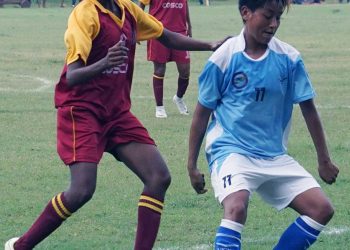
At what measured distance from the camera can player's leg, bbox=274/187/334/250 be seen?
5.87 meters

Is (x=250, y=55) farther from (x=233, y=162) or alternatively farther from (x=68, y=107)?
(x=68, y=107)

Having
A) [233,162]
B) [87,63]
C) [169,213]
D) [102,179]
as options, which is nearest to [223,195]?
[233,162]

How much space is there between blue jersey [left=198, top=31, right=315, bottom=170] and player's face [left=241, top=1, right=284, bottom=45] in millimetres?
89

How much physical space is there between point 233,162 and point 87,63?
1063 millimetres

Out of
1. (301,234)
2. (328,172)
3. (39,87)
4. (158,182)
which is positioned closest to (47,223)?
(158,182)

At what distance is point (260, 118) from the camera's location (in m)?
6.10

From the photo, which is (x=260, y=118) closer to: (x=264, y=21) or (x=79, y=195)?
(x=264, y=21)

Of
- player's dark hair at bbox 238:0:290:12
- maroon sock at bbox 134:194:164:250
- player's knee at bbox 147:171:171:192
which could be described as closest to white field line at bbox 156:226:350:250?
maroon sock at bbox 134:194:164:250

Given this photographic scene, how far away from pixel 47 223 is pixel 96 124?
2.07 ft

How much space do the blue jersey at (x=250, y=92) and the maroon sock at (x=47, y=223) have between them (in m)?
0.95

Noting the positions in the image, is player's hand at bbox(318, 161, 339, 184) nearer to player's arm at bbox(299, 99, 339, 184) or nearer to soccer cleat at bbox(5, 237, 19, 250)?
player's arm at bbox(299, 99, 339, 184)

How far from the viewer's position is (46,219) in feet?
21.5

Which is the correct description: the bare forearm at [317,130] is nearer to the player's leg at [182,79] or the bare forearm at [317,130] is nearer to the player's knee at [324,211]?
the player's knee at [324,211]

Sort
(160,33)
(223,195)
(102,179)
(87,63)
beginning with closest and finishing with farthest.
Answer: (223,195), (87,63), (160,33), (102,179)
